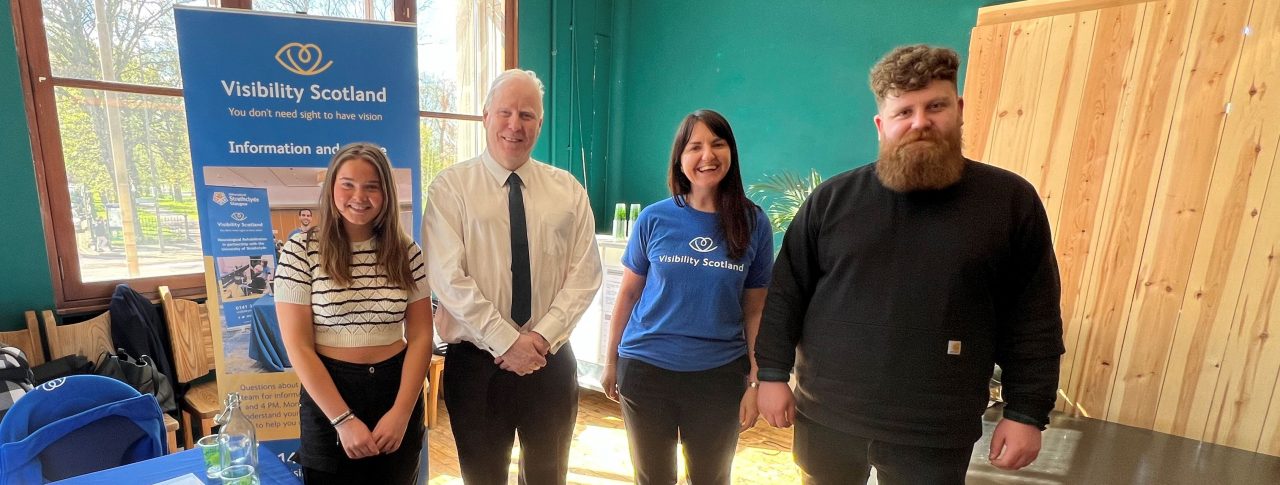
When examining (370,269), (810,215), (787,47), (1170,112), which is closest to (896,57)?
(810,215)

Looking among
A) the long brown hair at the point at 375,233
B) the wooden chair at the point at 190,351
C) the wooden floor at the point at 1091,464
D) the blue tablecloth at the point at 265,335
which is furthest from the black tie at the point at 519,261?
the wooden chair at the point at 190,351

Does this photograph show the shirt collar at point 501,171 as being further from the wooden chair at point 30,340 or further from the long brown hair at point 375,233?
the wooden chair at point 30,340

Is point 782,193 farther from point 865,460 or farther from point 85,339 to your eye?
point 85,339

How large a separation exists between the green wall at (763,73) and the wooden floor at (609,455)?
166 cm

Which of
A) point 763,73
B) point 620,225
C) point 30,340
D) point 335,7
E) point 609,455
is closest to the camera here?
point 30,340

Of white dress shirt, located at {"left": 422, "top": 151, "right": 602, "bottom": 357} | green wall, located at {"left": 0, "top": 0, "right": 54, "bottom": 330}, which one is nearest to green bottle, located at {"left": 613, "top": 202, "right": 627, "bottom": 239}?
white dress shirt, located at {"left": 422, "top": 151, "right": 602, "bottom": 357}

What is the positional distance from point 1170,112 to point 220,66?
335 centimetres

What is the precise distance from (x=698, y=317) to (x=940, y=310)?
0.64 m

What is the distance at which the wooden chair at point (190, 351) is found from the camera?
2826mm

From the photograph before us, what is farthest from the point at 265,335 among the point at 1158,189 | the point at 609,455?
the point at 1158,189

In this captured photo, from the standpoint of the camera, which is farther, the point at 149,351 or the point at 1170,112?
the point at 149,351

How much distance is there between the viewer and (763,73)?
12.7 ft

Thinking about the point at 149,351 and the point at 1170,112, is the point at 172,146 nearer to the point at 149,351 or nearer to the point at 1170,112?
the point at 149,351

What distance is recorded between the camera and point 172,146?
2.95 meters
